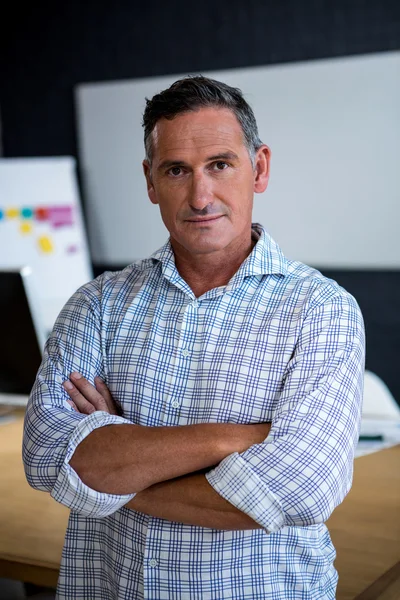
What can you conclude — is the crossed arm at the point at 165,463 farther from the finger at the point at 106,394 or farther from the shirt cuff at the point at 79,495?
the finger at the point at 106,394

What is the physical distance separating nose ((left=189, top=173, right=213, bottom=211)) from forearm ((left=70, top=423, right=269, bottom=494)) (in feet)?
1.44

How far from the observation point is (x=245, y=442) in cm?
141

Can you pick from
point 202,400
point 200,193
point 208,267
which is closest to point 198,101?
point 200,193

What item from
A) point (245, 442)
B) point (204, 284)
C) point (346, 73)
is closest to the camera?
point (245, 442)

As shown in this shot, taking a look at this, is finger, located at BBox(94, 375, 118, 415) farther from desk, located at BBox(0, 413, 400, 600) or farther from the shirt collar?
desk, located at BBox(0, 413, 400, 600)

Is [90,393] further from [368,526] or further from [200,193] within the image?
[368,526]

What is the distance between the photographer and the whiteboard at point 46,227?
5.44 metres

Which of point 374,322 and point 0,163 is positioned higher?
point 0,163

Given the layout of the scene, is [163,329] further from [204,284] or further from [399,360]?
[399,360]

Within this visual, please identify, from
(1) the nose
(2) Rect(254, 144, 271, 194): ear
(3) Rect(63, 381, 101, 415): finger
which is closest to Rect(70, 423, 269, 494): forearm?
(3) Rect(63, 381, 101, 415): finger

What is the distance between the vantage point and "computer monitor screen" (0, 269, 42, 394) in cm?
252

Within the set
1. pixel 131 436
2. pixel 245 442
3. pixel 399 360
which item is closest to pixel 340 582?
→ pixel 245 442

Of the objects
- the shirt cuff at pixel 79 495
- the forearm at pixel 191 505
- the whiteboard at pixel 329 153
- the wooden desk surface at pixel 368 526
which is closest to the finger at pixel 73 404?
the shirt cuff at pixel 79 495

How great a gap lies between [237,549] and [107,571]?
0.29 metres
